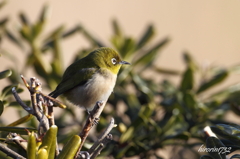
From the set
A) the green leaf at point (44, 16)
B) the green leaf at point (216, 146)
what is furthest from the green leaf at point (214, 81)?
the green leaf at point (44, 16)

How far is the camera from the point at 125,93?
9.94 feet

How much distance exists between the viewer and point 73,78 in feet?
9.08

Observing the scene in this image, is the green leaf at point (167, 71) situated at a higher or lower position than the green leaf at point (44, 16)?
lower

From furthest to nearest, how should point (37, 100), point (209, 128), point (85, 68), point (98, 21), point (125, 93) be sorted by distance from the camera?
point (98, 21), point (125, 93), point (85, 68), point (209, 128), point (37, 100)

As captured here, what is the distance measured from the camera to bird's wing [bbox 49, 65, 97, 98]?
2.67 m

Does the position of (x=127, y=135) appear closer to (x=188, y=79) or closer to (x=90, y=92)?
(x=90, y=92)

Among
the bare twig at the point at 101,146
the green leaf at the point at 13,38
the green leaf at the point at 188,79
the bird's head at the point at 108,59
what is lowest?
the bare twig at the point at 101,146

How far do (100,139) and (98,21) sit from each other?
504 cm

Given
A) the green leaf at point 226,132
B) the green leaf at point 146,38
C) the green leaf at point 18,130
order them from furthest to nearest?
1. the green leaf at point 146,38
2. the green leaf at point 226,132
3. the green leaf at point 18,130

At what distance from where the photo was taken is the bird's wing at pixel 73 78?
2.67 meters

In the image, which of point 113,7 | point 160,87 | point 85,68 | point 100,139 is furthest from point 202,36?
point 100,139

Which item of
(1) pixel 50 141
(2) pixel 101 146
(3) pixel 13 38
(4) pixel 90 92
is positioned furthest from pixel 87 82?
(1) pixel 50 141

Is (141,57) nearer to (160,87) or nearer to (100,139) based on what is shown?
(160,87)

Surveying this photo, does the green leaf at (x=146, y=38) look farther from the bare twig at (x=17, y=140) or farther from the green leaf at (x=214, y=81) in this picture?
the bare twig at (x=17, y=140)
